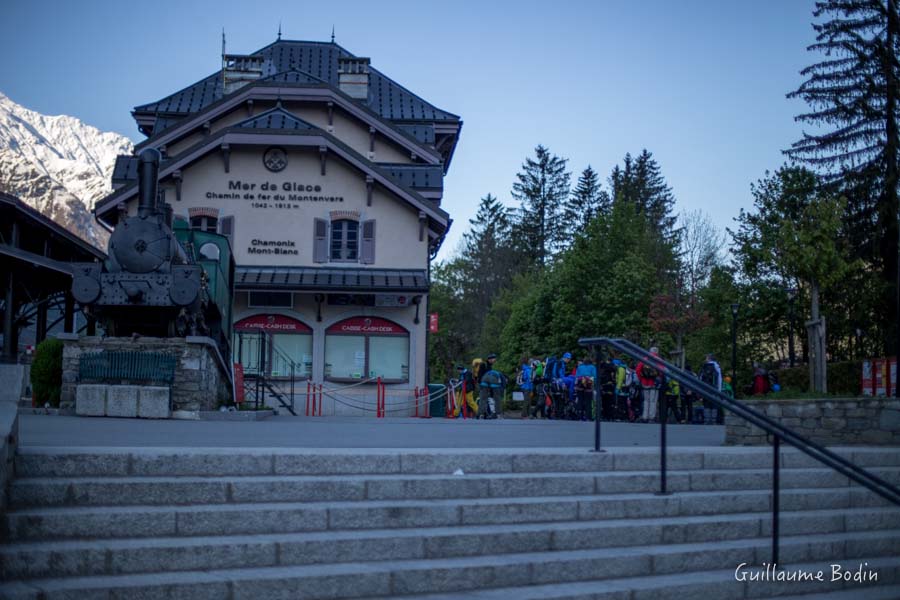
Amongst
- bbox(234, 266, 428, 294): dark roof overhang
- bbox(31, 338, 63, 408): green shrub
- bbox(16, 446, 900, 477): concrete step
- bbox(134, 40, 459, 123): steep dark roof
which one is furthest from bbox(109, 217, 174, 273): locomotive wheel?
bbox(134, 40, 459, 123): steep dark roof

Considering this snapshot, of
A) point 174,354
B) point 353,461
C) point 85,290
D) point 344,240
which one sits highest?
point 344,240

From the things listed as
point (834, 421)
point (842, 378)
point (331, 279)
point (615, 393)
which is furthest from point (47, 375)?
point (842, 378)

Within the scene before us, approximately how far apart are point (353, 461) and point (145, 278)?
11.3 meters

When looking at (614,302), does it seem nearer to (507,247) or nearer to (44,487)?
(507,247)

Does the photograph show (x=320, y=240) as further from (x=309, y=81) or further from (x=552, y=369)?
(x=552, y=369)

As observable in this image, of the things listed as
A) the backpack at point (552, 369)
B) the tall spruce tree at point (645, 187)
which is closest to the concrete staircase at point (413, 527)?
the backpack at point (552, 369)

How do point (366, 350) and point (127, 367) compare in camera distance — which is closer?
point (127, 367)

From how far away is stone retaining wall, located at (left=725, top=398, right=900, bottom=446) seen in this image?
42.5 ft

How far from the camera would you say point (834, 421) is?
13.4 metres

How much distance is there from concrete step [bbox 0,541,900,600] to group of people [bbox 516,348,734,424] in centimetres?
1535

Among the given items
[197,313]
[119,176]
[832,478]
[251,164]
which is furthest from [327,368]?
[832,478]

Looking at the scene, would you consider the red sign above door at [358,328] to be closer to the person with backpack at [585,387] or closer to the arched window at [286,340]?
the arched window at [286,340]

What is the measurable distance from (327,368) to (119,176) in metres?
10.2

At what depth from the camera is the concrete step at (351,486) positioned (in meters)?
7.14
